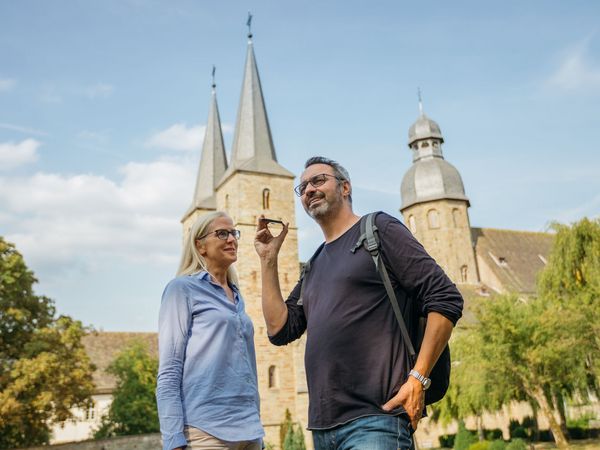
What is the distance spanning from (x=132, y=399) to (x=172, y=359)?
31.9 metres

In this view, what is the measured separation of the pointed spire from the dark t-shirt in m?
35.4

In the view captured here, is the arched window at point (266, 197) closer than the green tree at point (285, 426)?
No

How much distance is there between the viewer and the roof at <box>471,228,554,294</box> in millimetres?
44688

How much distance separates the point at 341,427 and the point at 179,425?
2.89 feet

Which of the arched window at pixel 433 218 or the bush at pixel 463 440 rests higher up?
the arched window at pixel 433 218

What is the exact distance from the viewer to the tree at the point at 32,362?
19203 mm

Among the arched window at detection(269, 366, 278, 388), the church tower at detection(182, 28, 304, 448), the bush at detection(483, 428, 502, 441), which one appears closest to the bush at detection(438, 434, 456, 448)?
the bush at detection(483, 428, 502, 441)

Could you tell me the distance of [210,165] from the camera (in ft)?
152

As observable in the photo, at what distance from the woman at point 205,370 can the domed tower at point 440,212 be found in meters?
41.2

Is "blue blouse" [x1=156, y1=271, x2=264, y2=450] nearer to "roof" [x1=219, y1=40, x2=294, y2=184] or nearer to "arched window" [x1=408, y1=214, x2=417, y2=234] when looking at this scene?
"roof" [x1=219, y1=40, x2=294, y2=184]

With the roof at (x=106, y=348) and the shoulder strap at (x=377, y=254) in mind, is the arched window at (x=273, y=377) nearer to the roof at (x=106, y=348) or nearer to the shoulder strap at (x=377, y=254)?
the roof at (x=106, y=348)

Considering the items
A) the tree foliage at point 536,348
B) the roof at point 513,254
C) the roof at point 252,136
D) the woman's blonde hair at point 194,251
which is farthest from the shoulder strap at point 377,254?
the roof at point 513,254

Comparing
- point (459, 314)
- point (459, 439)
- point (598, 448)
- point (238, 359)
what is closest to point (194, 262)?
point (238, 359)

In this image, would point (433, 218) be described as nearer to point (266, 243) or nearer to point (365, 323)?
point (266, 243)
